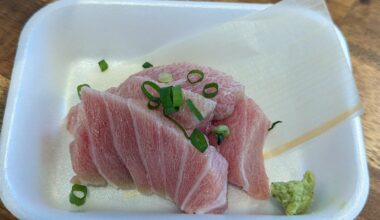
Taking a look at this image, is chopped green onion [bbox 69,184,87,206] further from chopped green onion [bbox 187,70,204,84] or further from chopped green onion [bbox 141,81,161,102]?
chopped green onion [bbox 187,70,204,84]

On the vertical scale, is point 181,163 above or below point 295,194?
above

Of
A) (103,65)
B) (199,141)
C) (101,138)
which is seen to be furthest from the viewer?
(103,65)

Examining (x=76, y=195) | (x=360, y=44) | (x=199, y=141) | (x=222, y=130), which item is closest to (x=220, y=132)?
(x=222, y=130)

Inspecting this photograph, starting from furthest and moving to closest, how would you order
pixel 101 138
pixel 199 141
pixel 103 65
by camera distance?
1. pixel 103 65
2. pixel 101 138
3. pixel 199 141

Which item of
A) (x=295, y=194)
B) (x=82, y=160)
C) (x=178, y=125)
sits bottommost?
(x=295, y=194)

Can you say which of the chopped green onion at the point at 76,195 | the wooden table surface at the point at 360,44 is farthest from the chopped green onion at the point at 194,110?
the wooden table surface at the point at 360,44

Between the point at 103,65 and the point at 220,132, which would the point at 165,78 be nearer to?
the point at 220,132

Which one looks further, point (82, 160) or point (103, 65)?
point (103, 65)
